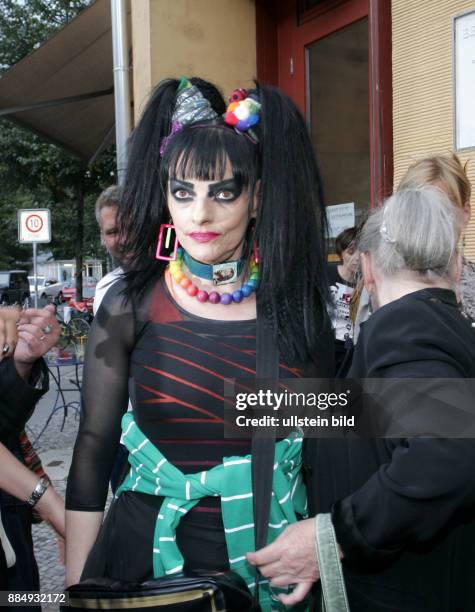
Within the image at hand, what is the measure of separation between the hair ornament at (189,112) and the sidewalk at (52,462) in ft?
7.70

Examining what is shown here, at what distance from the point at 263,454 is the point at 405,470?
0.33m

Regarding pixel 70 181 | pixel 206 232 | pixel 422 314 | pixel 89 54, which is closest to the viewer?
pixel 422 314

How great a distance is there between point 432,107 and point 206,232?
6.52 ft

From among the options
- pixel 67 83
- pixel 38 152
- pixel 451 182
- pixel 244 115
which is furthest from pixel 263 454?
pixel 38 152

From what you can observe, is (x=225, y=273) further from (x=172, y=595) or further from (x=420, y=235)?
(x=172, y=595)

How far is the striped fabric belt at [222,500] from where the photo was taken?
136 centimetres

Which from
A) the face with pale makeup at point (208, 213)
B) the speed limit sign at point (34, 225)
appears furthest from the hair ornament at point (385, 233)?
the speed limit sign at point (34, 225)

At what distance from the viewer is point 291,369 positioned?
1496 millimetres

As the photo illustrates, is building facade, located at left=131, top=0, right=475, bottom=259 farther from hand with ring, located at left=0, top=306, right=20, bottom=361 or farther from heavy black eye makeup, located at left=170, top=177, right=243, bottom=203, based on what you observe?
hand with ring, located at left=0, top=306, right=20, bottom=361

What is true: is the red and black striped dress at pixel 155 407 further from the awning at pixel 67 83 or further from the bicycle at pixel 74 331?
the awning at pixel 67 83

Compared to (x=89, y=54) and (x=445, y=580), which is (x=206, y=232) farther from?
(x=89, y=54)

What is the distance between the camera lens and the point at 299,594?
131 cm

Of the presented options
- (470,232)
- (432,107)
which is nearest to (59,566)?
(470,232)

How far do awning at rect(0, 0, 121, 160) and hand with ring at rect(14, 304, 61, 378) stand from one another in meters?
4.73
